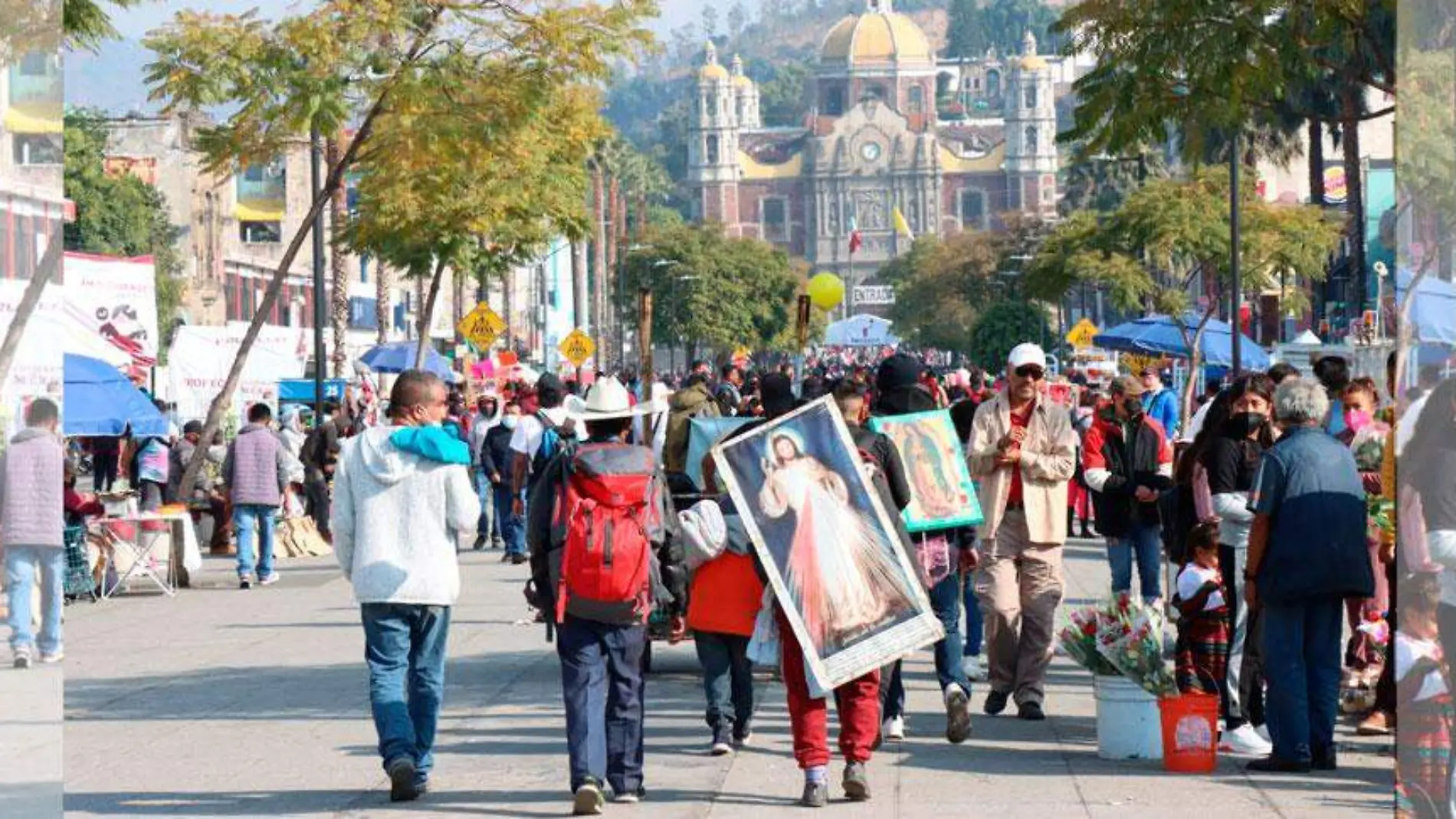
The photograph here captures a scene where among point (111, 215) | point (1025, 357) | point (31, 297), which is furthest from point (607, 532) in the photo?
point (111, 215)

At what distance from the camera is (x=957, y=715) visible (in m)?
11.3

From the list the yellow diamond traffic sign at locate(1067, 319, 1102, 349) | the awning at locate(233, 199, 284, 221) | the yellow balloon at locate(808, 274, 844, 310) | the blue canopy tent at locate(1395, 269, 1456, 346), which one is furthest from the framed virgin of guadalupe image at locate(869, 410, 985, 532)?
the awning at locate(233, 199, 284, 221)

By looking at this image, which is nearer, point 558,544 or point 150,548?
point 558,544

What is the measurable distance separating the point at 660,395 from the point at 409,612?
9460 millimetres

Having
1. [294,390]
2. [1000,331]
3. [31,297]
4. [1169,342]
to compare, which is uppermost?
[1000,331]

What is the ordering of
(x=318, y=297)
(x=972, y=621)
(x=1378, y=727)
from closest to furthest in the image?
(x=1378, y=727), (x=972, y=621), (x=318, y=297)

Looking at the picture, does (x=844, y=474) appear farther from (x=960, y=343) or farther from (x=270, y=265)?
(x=960, y=343)

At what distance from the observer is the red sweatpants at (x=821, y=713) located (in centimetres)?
967

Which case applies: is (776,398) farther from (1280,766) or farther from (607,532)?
(1280,766)

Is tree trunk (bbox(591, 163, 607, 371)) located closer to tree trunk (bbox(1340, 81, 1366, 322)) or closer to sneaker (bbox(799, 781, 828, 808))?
tree trunk (bbox(1340, 81, 1366, 322))

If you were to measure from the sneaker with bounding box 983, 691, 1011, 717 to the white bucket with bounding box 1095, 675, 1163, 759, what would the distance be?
4.68ft

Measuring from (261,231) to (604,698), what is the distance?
81.8 metres

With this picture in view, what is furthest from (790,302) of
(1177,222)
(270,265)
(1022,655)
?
(1022,655)

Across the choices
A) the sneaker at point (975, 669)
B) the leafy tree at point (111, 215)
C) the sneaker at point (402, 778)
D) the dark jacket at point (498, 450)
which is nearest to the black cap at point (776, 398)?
the sneaker at point (402, 778)
